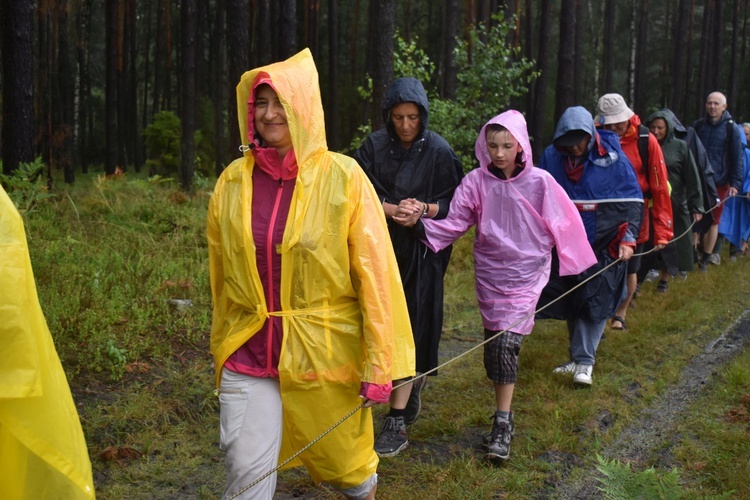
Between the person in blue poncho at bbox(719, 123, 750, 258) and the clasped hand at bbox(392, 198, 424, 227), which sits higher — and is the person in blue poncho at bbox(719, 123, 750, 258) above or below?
below

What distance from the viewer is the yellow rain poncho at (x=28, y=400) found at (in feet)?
6.60

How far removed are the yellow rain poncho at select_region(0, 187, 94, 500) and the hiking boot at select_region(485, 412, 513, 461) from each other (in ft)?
10.5

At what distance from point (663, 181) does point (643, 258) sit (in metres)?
1.94

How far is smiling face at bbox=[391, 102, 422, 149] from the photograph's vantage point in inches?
198

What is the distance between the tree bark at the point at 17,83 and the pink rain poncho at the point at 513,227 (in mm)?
5902

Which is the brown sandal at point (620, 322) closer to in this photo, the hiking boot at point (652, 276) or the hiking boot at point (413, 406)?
the hiking boot at point (652, 276)

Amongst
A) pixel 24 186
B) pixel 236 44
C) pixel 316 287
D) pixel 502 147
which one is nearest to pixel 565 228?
pixel 502 147

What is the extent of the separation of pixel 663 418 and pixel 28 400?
188 inches

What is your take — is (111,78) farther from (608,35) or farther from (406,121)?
(406,121)

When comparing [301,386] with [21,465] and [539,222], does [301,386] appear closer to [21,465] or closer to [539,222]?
[21,465]

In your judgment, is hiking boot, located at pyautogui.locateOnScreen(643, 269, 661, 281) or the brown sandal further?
hiking boot, located at pyautogui.locateOnScreen(643, 269, 661, 281)

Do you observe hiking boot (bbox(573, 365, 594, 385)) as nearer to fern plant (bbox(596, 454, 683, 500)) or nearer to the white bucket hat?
the white bucket hat

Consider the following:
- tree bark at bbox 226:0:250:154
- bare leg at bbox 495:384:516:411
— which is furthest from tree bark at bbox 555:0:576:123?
bare leg at bbox 495:384:516:411

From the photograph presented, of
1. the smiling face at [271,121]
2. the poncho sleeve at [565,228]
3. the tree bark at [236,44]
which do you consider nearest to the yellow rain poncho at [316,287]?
the smiling face at [271,121]
